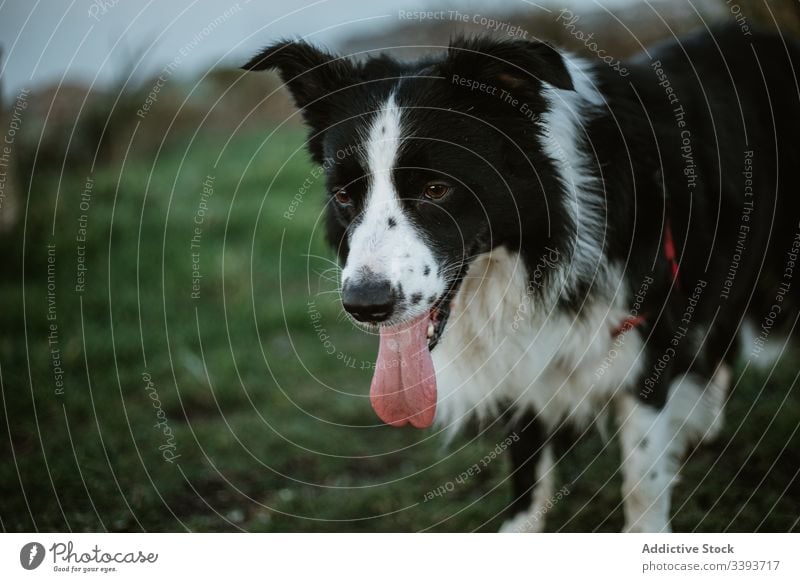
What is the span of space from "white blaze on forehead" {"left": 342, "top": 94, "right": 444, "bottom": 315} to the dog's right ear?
0.95ft

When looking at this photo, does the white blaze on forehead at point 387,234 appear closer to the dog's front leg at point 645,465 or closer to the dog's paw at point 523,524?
the dog's front leg at point 645,465

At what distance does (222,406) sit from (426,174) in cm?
223

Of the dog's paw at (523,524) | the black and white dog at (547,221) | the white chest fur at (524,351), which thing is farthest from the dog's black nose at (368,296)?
the dog's paw at (523,524)

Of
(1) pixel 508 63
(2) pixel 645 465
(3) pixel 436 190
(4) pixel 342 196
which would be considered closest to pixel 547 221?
(3) pixel 436 190

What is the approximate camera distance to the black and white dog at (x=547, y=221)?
8.03 ft

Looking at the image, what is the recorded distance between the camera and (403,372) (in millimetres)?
2543

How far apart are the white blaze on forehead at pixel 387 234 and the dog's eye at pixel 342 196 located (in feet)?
0.34

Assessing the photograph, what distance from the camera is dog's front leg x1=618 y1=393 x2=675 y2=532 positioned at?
278 centimetres

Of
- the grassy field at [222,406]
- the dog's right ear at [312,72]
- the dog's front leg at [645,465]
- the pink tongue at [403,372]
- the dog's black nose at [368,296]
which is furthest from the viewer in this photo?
the grassy field at [222,406]

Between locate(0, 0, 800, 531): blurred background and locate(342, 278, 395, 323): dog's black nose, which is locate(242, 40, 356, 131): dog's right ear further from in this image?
locate(342, 278, 395, 323): dog's black nose

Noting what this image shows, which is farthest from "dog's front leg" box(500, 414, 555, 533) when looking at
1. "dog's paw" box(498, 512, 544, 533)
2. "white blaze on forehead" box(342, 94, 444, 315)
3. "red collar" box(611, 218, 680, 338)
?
"white blaze on forehead" box(342, 94, 444, 315)

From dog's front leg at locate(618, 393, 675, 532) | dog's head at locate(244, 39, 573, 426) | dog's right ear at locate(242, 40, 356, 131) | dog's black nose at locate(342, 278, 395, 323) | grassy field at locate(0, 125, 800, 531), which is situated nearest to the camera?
dog's black nose at locate(342, 278, 395, 323)

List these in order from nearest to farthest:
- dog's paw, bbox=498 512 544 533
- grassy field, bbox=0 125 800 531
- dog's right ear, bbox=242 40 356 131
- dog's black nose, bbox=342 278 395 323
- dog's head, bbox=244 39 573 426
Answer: dog's black nose, bbox=342 278 395 323, dog's head, bbox=244 39 573 426, dog's right ear, bbox=242 40 356 131, dog's paw, bbox=498 512 544 533, grassy field, bbox=0 125 800 531
